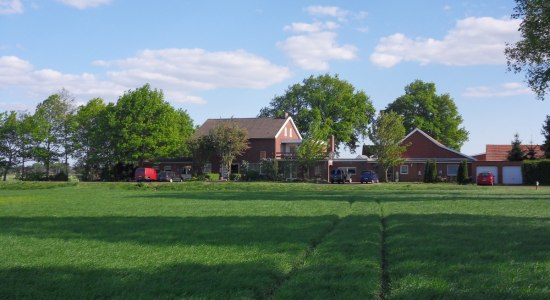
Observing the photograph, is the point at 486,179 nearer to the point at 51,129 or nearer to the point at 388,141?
the point at 388,141

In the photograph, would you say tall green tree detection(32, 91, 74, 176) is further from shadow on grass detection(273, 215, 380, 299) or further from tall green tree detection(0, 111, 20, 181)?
shadow on grass detection(273, 215, 380, 299)

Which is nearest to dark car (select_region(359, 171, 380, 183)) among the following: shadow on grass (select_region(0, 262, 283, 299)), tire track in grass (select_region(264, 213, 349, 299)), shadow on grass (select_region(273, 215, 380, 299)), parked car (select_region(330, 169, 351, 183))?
parked car (select_region(330, 169, 351, 183))

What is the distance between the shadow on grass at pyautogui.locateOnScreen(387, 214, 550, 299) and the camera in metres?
7.61

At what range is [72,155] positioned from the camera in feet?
265

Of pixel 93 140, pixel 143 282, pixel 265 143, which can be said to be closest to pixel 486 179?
pixel 265 143

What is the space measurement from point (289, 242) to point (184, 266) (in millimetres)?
3524

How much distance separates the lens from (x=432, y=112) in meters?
92.1

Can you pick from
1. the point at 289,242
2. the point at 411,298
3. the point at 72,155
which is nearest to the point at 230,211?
the point at 289,242

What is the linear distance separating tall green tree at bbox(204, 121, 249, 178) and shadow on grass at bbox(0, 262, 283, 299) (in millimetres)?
60228

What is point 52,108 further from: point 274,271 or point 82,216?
point 274,271

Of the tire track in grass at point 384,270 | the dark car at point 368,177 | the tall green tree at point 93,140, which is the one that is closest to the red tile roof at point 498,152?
the dark car at point 368,177

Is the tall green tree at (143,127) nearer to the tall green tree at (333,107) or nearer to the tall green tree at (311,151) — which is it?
the tall green tree at (311,151)

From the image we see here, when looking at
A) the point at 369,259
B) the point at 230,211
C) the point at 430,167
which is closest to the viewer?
the point at 369,259

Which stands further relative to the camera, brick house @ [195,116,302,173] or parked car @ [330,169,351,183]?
brick house @ [195,116,302,173]
